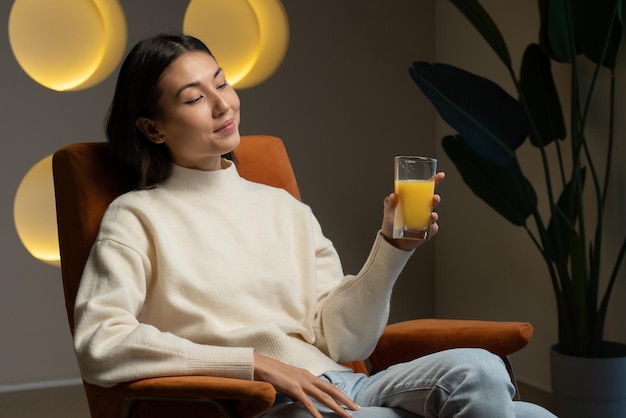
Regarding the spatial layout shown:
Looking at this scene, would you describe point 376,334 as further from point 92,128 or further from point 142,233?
point 92,128

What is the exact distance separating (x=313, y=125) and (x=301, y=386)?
214 cm

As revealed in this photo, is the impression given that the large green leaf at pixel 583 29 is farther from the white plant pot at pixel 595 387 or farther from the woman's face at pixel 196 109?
the woman's face at pixel 196 109

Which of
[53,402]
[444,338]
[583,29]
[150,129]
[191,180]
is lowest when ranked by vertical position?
[53,402]

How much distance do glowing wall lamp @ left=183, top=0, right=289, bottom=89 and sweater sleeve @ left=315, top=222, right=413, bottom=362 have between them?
5.76 ft

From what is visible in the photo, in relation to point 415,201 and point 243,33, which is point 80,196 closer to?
point 415,201

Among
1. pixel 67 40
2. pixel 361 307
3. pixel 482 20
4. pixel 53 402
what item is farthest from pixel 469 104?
pixel 53 402

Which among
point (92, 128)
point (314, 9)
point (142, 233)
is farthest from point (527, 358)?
point (142, 233)

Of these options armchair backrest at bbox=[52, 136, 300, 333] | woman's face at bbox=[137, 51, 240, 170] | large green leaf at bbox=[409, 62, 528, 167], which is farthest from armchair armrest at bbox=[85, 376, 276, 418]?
large green leaf at bbox=[409, 62, 528, 167]

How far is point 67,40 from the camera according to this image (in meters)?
3.24

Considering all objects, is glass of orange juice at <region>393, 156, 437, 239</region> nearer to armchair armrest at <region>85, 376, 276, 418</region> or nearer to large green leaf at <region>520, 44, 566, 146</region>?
armchair armrest at <region>85, 376, 276, 418</region>

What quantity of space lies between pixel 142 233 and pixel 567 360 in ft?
5.02

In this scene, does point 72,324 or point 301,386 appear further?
point 72,324

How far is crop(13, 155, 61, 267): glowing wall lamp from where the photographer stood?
320 centimetres

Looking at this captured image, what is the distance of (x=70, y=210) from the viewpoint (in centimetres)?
184
